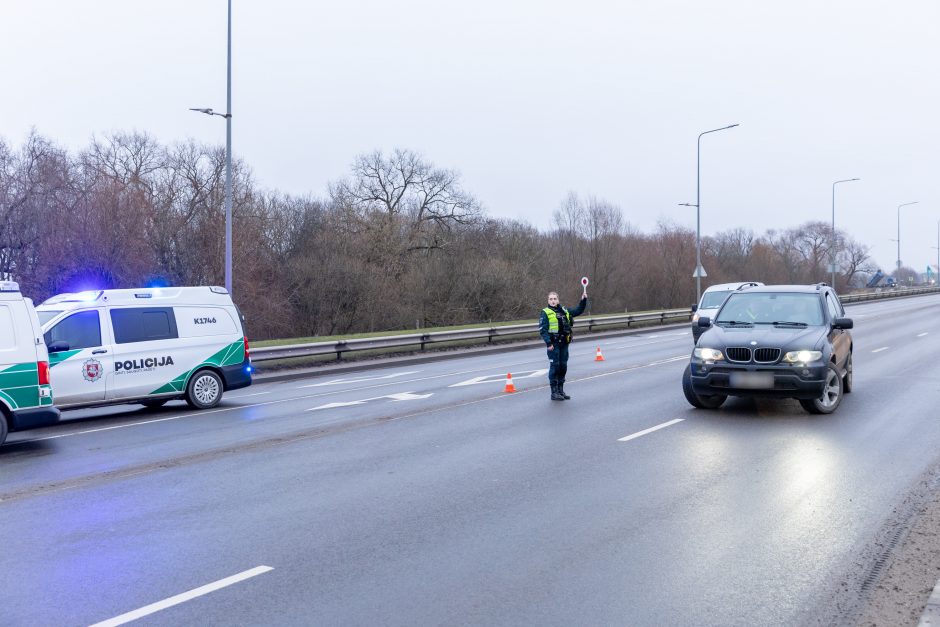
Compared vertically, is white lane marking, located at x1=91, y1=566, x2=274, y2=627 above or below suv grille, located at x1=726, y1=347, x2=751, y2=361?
below

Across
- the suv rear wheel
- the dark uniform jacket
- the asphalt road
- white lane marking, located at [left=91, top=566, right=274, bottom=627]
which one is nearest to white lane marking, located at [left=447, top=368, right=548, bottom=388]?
the dark uniform jacket

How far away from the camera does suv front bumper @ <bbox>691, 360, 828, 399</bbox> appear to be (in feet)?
36.8

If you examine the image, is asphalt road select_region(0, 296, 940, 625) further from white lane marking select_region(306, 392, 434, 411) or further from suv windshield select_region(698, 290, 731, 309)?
suv windshield select_region(698, 290, 731, 309)

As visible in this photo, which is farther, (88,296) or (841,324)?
(88,296)

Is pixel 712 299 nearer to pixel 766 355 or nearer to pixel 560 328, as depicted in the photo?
pixel 560 328

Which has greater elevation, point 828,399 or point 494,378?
point 828,399

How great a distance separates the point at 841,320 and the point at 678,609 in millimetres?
8993

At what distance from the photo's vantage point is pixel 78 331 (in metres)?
12.9

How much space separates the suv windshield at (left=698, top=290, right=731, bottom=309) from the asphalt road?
39.7ft

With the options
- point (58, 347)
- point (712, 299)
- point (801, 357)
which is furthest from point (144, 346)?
point (712, 299)

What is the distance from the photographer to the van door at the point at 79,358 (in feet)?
40.8

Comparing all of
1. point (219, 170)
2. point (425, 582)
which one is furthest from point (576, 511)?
point (219, 170)

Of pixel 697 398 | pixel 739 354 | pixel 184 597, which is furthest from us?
pixel 697 398

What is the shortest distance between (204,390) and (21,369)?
13.6 ft
